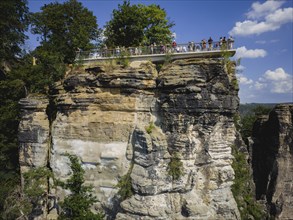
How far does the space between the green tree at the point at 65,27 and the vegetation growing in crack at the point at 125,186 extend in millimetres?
11330

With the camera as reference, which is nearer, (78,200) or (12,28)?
(78,200)

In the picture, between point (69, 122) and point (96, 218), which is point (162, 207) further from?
point (69, 122)

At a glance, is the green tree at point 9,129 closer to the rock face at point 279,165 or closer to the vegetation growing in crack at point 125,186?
the vegetation growing in crack at point 125,186

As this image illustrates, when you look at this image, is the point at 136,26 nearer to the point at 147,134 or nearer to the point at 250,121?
the point at 147,134

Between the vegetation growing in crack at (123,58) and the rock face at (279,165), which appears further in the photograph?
the rock face at (279,165)

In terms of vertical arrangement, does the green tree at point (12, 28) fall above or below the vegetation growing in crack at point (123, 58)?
above

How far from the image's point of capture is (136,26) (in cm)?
2394

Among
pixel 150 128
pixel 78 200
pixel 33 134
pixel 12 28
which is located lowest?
pixel 78 200

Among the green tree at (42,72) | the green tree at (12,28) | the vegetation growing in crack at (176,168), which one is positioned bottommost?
the vegetation growing in crack at (176,168)

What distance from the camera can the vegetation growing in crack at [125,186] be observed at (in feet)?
52.2

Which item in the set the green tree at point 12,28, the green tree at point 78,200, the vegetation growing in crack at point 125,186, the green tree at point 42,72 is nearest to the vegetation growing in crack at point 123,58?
the green tree at point 42,72

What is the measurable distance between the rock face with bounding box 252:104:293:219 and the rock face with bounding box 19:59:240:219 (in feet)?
32.8

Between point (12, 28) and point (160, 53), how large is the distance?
13.9 meters

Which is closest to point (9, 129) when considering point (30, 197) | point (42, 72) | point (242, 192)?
point (42, 72)
